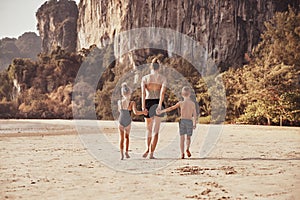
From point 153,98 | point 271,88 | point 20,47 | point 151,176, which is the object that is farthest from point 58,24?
point 151,176

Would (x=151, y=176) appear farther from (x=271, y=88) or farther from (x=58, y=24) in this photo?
(x=58, y=24)

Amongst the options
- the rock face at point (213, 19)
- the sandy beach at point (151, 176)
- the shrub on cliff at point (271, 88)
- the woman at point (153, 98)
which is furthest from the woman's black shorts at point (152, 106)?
the rock face at point (213, 19)

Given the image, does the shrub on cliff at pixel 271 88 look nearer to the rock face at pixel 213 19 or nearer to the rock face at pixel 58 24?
the rock face at pixel 213 19

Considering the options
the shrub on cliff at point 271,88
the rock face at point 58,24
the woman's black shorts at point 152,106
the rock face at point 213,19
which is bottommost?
the woman's black shorts at point 152,106

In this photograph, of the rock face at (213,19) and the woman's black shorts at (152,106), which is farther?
the rock face at (213,19)

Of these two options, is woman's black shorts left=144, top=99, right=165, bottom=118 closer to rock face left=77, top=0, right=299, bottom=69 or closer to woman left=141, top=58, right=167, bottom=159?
woman left=141, top=58, right=167, bottom=159

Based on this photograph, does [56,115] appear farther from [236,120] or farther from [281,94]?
[281,94]

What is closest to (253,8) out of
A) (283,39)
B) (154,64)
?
(283,39)

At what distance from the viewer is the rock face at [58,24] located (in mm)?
64250

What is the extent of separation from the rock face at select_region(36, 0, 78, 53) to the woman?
192ft

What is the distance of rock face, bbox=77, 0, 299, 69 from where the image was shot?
1476 inches

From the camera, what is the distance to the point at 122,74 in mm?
37219

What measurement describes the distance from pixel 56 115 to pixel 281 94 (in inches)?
1007

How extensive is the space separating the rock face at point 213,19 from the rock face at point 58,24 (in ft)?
62.6
